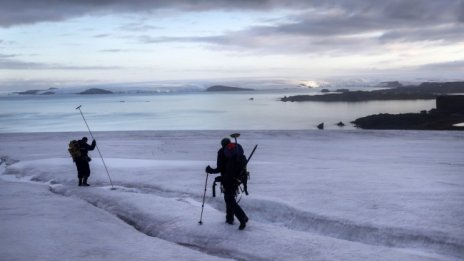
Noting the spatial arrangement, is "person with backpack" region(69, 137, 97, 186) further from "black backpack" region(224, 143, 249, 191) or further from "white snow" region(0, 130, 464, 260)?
"black backpack" region(224, 143, 249, 191)

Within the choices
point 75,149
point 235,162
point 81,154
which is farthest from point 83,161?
point 235,162

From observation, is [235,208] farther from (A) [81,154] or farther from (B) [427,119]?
(B) [427,119]

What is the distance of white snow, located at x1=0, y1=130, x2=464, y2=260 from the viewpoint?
914 cm

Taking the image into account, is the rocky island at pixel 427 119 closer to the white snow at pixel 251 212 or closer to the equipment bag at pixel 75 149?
the white snow at pixel 251 212

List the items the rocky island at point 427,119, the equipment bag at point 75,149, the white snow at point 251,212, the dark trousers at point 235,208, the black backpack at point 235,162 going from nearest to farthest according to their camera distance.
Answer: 1. the white snow at point 251,212
2. the black backpack at point 235,162
3. the dark trousers at point 235,208
4. the equipment bag at point 75,149
5. the rocky island at point 427,119

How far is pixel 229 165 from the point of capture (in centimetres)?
1014

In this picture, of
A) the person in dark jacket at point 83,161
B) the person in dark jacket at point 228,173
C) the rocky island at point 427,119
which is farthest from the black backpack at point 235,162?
the rocky island at point 427,119

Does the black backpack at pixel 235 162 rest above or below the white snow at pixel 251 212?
above

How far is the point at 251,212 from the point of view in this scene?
12336 mm

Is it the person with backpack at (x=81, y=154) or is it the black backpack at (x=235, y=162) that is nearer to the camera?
the black backpack at (x=235, y=162)

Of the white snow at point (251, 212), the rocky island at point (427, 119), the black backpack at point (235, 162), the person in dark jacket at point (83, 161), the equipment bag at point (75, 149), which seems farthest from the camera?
the rocky island at point (427, 119)

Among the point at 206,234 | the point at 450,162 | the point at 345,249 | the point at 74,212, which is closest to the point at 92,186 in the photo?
the point at 74,212

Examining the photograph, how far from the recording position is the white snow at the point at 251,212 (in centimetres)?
914

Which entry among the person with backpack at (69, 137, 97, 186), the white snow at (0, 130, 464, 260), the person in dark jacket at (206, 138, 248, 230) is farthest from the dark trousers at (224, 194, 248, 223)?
the person with backpack at (69, 137, 97, 186)
